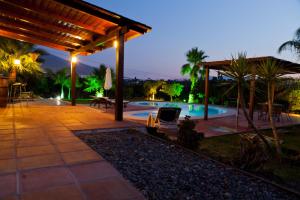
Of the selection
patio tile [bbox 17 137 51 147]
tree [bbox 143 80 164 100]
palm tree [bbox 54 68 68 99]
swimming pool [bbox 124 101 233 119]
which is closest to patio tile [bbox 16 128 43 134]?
patio tile [bbox 17 137 51 147]

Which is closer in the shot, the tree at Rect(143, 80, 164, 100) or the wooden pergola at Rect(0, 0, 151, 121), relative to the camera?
the wooden pergola at Rect(0, 0, 151, 121)

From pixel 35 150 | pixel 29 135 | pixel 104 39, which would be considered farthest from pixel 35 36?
pixel 35 150

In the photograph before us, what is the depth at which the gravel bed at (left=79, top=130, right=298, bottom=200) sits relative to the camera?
2.61 m

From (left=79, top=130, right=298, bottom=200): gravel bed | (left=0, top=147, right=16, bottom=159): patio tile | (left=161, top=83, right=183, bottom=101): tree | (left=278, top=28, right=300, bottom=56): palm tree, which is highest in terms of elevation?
(left=278, top=28, right=300, bottom=56): palm tree

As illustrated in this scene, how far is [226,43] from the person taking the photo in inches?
1404

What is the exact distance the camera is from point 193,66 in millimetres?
20250

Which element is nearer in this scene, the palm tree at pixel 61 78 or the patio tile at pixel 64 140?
the patio tile at pixel 64 140

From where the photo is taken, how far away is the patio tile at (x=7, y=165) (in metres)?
2.87

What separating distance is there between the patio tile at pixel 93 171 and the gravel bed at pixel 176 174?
0.15 meters

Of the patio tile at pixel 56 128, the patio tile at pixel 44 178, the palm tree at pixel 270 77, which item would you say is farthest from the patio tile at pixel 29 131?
the palm tree at pixel 270 77

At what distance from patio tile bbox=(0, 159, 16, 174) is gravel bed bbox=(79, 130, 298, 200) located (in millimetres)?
1272

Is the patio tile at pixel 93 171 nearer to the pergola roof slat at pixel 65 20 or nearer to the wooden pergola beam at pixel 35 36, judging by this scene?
the pergola roof slat at pixel 65 20

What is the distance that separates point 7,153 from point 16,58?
10.8 metres

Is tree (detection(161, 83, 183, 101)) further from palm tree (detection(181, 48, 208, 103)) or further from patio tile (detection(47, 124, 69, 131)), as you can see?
patio tile (detection(47, 124, 69, 131))
